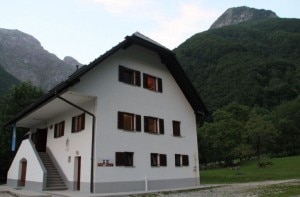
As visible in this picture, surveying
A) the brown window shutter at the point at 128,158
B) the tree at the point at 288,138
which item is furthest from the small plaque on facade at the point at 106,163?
the tree at the point at 288,138

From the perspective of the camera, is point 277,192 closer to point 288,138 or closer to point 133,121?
point 133,121

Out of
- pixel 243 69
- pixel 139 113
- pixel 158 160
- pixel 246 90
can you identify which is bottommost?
pixel 158 160

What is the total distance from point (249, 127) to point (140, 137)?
45935mm

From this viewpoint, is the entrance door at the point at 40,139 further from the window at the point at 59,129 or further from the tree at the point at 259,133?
the tree at the point at 259,133

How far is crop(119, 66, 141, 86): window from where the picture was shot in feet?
68.7

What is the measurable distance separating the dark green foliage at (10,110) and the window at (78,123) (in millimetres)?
14167

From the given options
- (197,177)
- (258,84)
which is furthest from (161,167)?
(258,84)

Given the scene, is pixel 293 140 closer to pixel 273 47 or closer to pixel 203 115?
pixel 203 115

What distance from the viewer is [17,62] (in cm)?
15462

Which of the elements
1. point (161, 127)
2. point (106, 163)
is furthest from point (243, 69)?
point (106, 163)

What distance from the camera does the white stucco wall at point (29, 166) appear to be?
20297 mm

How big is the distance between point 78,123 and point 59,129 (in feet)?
10.2

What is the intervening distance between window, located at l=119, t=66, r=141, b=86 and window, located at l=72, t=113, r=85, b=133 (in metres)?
3.43

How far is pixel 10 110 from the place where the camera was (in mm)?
34031
